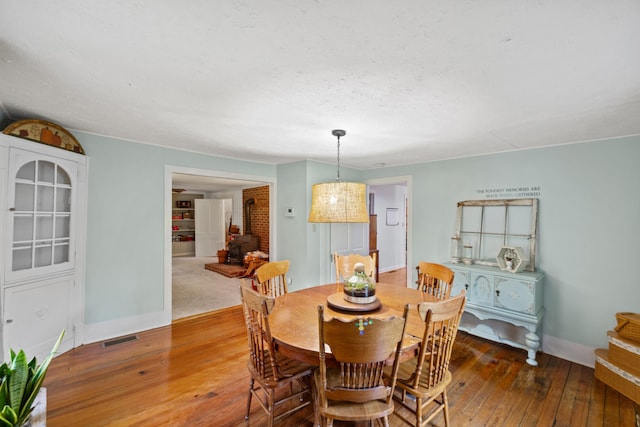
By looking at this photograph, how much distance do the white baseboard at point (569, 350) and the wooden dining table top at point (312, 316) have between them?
1845 mm

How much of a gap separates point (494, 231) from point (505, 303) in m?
0.91

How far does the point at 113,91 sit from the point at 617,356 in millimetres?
4482

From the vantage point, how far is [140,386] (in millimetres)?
2355

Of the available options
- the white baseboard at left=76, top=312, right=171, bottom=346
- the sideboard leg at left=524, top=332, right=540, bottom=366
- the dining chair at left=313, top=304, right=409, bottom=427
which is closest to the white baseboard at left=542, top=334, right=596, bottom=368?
the sideboard leg at left=524, top=332, right=540, bottom=366

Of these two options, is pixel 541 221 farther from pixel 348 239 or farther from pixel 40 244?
pixel 40 244

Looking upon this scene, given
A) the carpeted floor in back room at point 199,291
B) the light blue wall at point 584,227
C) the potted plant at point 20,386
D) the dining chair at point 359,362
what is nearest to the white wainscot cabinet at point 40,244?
the carpeted floor in back room at point 199,291

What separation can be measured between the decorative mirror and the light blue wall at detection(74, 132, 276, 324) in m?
3.81

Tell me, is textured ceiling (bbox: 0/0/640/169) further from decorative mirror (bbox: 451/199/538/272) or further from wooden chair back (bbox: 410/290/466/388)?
wooden chair back (bbox: 410/290/466/388)

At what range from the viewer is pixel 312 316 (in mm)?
2004

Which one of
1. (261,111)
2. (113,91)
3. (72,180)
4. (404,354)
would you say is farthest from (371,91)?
(72,180)

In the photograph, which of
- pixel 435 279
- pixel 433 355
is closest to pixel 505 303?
pixel 435 279

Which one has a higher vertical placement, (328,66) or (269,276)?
(328,66)

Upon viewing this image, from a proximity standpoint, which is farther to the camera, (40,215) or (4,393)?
(40,215)

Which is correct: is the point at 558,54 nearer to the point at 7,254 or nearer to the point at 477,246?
the point at 477,246
